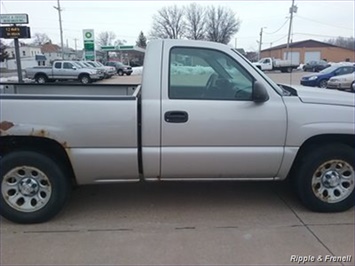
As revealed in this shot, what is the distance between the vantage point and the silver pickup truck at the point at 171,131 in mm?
3633

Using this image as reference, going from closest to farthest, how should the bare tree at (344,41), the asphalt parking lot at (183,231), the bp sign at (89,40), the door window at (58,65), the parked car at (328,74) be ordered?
the asphalt parking lot at (183,231) < the parked car at (328,74) < the door window at (58,65) < the bp sign at (89,40) < the bare tree at (344,41)

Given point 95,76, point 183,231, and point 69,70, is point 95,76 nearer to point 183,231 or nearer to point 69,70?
point 69,70

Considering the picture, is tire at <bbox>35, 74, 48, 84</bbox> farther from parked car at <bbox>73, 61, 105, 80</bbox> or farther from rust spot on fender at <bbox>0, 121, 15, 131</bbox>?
rust spot on fender at <bbox>0, 121, 15, 131</bbox>

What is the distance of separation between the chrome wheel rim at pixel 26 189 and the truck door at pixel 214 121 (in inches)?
47.8

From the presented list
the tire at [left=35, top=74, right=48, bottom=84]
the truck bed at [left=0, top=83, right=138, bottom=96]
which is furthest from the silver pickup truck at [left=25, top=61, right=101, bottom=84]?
the truck bed at [left=0, top=83, right=138, bottom=96]

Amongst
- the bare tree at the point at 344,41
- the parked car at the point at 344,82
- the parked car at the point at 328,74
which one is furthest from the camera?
the bare tree at the point at 344,41

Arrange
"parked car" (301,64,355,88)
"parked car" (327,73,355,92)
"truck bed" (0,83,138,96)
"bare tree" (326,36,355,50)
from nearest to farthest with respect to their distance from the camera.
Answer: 1. "truck bed" (0,83,138,96)
2. "parked car" (327,73,355,92)
3. "parked car" (301,64,355,88)
4. "bare tree" (326,36,355,50)

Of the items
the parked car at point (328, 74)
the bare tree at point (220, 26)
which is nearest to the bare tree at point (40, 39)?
the bare tree at point (220, 26)

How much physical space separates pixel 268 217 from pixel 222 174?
2.25 ft

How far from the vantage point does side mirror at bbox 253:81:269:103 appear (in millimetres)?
3676

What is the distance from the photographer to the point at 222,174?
392 centimetres

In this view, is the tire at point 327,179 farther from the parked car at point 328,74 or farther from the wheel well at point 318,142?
the parked car at point 328,74

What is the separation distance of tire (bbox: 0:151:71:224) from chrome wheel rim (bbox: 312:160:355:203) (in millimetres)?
2658

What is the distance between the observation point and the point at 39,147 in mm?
3838
